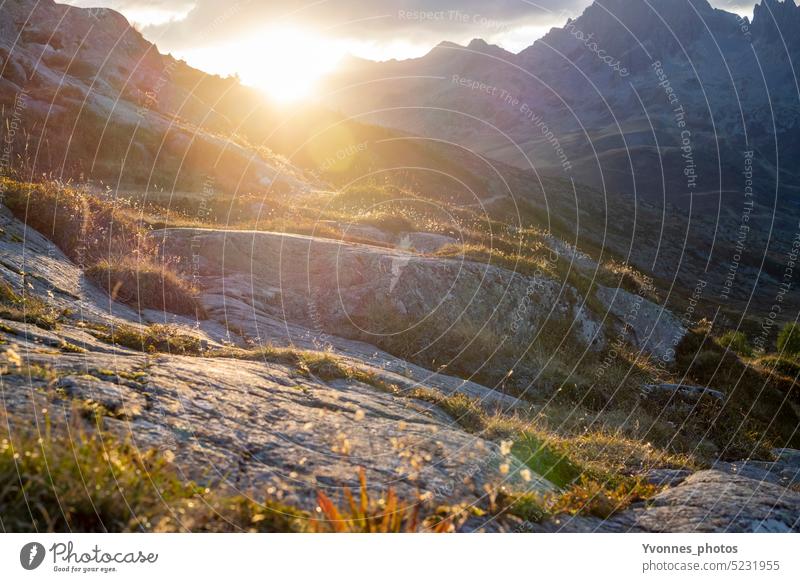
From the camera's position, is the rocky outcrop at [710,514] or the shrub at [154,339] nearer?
the rocky outcrop at [710,514]

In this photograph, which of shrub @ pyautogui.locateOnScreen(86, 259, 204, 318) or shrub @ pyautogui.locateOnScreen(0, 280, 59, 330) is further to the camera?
shrub @ pyautogui.locateOnScreen(86, 259, 204, 318)

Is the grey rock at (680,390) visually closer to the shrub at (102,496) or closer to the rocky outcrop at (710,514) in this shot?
the rocky outcrop at (710,514)

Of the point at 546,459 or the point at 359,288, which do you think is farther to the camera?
the point at 359,288

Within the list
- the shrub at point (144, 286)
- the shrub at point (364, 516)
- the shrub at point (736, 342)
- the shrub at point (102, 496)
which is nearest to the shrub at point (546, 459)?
the shrub at point (364, 516)

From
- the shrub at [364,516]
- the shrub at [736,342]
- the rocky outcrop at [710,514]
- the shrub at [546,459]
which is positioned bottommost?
the shrub at [736,342]

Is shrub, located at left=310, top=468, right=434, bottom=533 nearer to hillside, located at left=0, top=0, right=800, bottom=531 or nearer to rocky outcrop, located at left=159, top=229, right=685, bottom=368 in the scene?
hillside, located at left=0, top=0, right=800, bottom=531

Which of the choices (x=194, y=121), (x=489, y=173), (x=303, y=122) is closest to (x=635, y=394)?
(x=194, y=121)

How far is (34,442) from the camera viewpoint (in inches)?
188

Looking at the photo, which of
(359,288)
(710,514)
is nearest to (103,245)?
(359,288)
